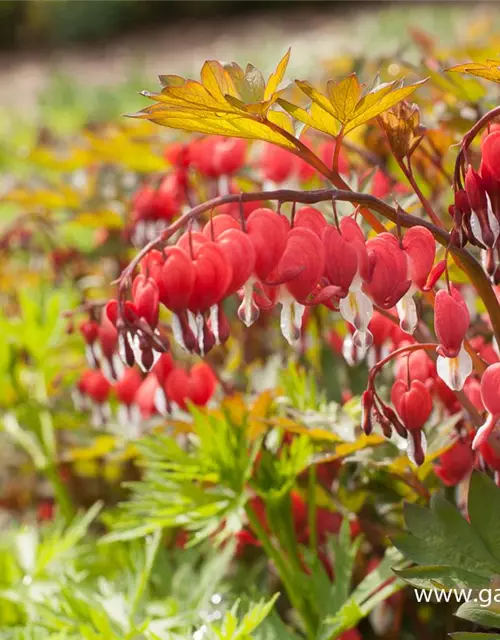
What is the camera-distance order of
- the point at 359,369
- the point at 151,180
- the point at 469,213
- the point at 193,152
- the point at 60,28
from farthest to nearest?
the point at 60,28, the point at 151,180, the point at 193,152, the point at 359,369, the point at 469,213

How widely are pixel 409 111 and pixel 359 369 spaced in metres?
0.58

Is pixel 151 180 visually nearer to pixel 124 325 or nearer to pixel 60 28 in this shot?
pixel 124 325

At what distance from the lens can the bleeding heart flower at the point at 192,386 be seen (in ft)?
4.19

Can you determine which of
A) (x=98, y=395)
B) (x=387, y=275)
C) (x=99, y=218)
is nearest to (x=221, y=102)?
(x=387, y=275)

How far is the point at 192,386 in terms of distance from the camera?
1304mm

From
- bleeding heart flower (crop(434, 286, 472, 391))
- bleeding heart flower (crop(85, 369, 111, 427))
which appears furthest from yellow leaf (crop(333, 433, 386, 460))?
bleeding heart flower (crop(85, 369, 111, 427))

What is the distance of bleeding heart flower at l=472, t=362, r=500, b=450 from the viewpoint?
0.84 m

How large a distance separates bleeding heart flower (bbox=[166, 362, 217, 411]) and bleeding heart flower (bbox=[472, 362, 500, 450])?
50 centimetres

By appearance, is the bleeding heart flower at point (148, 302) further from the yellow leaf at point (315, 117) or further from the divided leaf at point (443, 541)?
the divided leaf at point (443, 541)

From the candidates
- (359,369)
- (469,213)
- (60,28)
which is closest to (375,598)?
(359,369)

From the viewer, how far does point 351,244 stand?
2.78 feet

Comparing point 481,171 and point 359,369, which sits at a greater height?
point 481,171

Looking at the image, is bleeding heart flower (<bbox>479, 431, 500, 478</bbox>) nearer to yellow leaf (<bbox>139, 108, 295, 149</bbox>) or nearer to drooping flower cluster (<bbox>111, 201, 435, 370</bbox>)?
drooping flower cluster (<bbox>111, 201, 435, 370</bbox>)

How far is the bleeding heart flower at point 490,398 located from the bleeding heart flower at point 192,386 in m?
0.50
